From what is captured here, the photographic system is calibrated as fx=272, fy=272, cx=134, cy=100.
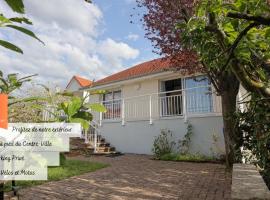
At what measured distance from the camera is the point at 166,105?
1426 centimetres

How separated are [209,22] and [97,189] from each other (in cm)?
518

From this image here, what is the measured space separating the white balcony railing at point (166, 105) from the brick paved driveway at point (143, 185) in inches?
128

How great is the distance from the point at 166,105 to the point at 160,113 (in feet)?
1.81

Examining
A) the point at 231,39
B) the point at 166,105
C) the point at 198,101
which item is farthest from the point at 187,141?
the point at 231,39

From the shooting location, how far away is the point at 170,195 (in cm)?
587

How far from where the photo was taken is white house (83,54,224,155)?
38.8 feet

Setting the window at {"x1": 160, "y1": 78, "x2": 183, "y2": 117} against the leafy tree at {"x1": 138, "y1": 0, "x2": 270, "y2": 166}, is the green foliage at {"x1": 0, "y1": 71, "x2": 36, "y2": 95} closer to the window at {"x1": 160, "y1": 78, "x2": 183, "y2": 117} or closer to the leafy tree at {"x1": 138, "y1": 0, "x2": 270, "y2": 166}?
A: the leafy tree at {"x1": 138, "y1": 0, "x2": 270, "y2": 166}

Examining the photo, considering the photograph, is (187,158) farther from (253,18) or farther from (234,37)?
(253,18)

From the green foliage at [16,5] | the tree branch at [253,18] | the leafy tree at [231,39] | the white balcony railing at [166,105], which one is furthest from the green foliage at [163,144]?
the green foliage at [16,5]

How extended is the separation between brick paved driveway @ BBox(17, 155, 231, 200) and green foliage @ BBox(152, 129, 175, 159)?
9.92ft

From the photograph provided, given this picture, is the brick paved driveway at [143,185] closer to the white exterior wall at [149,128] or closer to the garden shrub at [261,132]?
the garden shrub at [261,132]

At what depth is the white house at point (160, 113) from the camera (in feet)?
38.8

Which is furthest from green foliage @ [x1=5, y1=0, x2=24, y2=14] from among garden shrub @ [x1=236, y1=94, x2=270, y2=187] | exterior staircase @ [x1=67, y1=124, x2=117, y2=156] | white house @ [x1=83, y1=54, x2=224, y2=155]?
exterior staircase @ [x1=67, y1=124, x2=117, y2=156]

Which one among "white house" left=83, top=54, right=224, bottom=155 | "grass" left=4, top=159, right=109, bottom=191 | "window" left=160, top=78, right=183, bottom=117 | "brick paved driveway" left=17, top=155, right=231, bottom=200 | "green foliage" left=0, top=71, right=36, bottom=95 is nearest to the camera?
"green foliage" left=0, top=71, right=36, bottom=95
